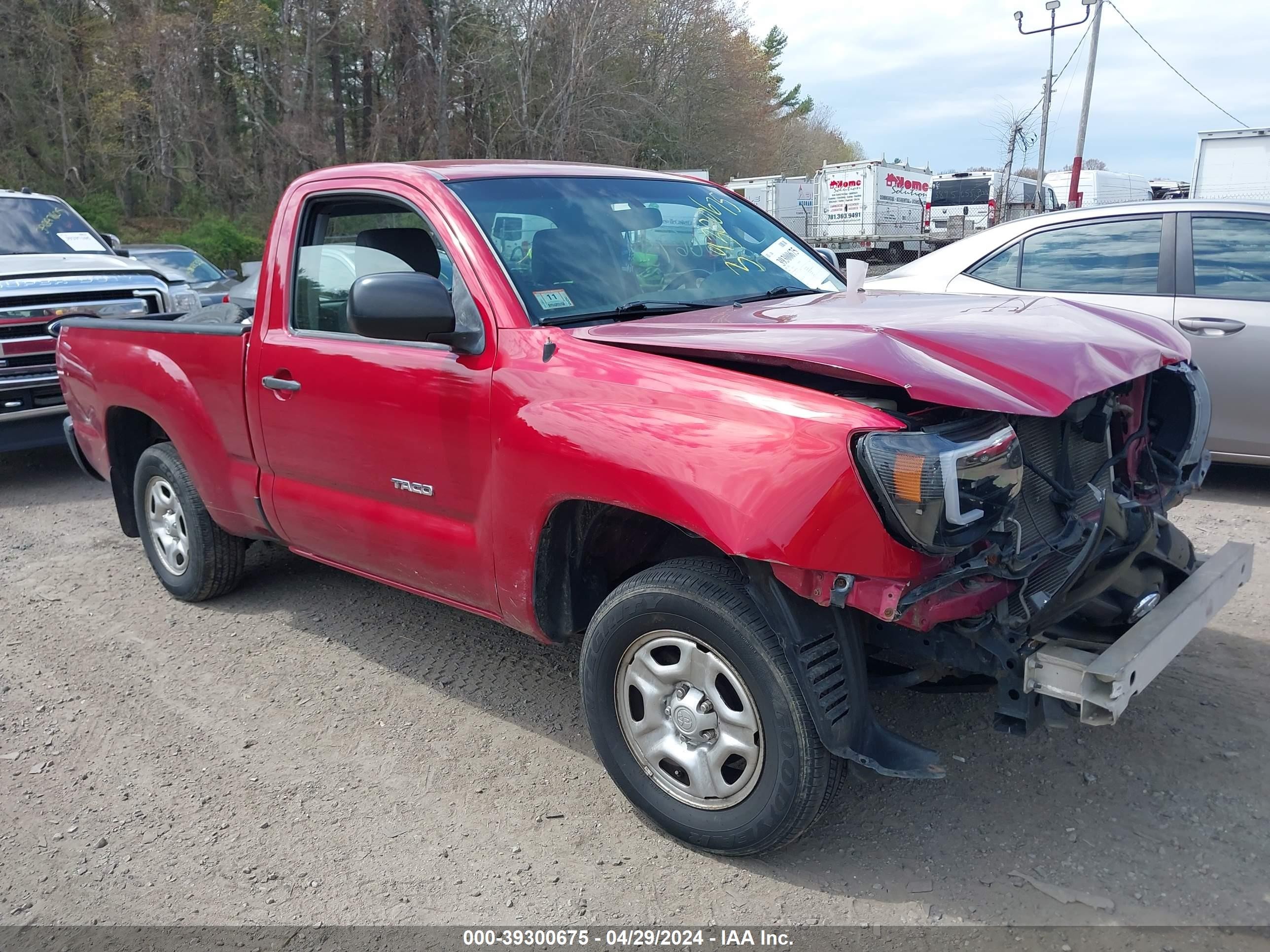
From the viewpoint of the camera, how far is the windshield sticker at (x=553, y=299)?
10.7 ft

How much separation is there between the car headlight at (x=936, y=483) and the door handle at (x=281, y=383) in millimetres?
2358

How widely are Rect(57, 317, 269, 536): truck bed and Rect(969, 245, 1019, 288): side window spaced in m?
4.29

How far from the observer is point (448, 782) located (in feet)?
11.1

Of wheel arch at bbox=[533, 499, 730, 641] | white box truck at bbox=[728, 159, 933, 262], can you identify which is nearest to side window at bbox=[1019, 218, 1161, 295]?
wheel arch at bbox=[533, 499, 730, 641]

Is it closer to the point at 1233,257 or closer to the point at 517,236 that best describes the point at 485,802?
the point at 517,236

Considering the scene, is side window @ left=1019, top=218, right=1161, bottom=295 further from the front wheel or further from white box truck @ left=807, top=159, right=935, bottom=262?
white box truck @ left=807, top=159, right=935, bottom=262

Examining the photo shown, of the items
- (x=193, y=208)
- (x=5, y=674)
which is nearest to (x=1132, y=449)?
(x=5, y=674)

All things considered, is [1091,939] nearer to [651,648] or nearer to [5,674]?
[651,648]

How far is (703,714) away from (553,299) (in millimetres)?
1404

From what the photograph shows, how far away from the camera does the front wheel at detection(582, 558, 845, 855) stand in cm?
262

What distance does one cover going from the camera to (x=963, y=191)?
1422 inches

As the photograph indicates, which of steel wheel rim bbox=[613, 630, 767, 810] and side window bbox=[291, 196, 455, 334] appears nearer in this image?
steel wheel rim bbox=[613, 630, 767, 810]

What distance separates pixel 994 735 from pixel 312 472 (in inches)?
106

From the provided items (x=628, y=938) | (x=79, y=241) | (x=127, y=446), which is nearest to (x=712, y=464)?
(x=628, y=938)
